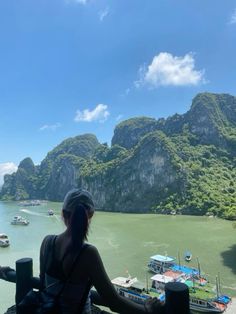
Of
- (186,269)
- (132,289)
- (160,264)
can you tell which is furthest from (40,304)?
(160,264)

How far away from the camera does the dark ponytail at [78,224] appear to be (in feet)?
4.75

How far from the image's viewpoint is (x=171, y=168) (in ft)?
200

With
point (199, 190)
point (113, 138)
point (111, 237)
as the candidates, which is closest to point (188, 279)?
point (111, 237)

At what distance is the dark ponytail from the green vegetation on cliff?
1474 inches

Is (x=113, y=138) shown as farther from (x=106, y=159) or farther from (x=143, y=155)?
(x=143, y=155)

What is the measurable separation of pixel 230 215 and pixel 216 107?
49785 mm

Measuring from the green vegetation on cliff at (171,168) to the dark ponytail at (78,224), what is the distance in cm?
3744

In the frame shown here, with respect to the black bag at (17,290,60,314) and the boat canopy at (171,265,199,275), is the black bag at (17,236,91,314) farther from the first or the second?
the boat canopy at (171,265,199,275)

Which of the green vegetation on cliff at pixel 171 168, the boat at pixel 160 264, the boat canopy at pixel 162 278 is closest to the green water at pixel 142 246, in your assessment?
the boat at pixel 160 264

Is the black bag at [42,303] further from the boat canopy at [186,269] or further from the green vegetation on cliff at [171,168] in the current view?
the green vegetation on cliff at [171,168]

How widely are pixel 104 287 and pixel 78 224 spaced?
0.90ft

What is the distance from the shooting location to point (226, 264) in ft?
60.9

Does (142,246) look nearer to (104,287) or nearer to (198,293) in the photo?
(198,293)

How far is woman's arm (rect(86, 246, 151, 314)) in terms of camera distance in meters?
1.36
